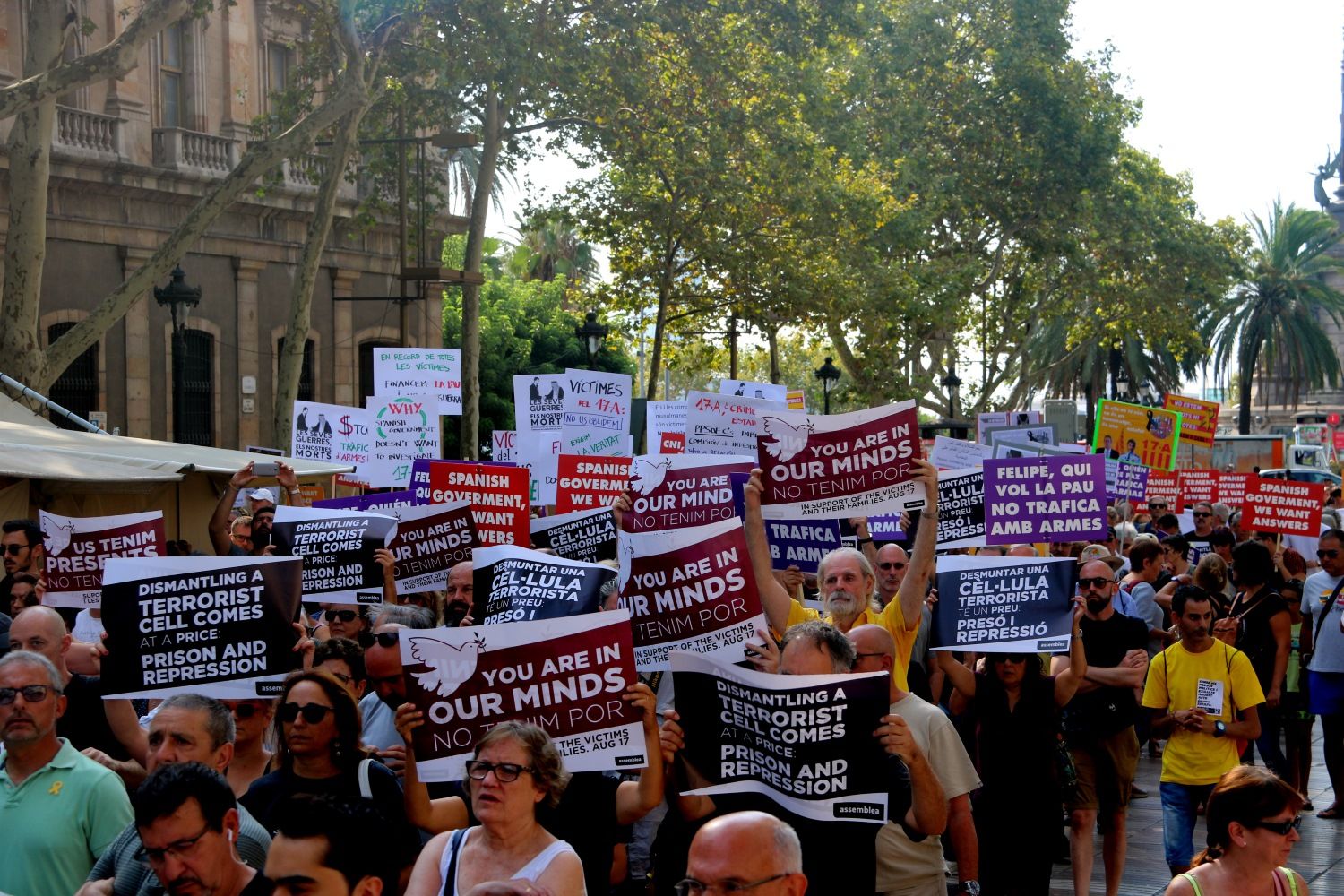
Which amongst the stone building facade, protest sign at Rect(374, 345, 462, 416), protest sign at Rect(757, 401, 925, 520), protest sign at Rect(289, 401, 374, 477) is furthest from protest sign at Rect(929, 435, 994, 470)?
the stone building facade

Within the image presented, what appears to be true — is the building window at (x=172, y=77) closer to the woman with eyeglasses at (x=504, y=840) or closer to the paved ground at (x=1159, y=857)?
the paved ground at (x=1159, y=857)

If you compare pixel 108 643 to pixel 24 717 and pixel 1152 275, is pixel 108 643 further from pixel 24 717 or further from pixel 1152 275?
pixel 1152 275

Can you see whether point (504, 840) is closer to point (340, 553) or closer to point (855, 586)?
point (855, 586)

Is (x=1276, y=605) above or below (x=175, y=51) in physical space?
below

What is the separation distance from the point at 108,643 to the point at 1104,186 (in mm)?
36742

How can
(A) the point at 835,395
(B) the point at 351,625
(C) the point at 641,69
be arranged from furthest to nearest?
(A) the point at 835,395 < (C) the point at 641,69 < (B) the point at 351,625

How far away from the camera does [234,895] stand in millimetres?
4531

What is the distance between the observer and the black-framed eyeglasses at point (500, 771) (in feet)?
15.9

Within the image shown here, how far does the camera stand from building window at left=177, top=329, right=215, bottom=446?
28.5 m

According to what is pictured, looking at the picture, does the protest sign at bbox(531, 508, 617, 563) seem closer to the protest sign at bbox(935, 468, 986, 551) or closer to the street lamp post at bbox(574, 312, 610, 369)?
the protest sign at bbox(935, 468, 986, 551)

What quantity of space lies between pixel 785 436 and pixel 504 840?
3.37 metres

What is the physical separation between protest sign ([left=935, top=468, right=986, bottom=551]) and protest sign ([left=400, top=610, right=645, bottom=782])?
20.7 ft

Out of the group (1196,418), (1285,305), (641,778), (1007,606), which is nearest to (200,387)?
(1196,418)

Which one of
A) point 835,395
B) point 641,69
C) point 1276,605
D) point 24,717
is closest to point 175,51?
point 641,69
